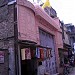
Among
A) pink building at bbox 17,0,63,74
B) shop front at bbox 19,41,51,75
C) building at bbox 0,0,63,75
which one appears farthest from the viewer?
pink building at bbox 17,0,63,74

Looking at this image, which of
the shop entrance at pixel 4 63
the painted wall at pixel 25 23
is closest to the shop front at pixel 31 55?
the painted wall at pixel 25 23

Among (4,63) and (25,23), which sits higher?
(25,23)

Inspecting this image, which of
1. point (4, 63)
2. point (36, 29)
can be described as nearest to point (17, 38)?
point (4, 63)

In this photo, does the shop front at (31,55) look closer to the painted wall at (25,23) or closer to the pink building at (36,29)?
the pink building at (36,29)

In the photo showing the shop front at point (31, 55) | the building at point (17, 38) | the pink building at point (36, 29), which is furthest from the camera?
the pink building at point (36, 29)

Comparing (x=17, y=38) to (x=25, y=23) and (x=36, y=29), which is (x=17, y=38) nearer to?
(x=25, y=23)

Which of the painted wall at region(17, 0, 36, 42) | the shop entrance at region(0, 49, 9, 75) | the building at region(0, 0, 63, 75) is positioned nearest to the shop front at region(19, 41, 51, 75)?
the building at region(0, 0, 63, 75)

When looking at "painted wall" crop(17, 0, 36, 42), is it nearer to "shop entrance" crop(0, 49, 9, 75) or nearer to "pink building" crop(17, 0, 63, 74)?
"pink building" crop(17, 0, 63, 74)

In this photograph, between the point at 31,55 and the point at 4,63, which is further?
the point at 31,55

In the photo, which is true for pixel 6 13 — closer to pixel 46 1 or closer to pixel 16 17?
pixel 16 17

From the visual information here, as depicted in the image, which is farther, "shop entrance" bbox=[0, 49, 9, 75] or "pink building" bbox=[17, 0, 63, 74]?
"pink building" bbox=[17, 0, 63, 74]

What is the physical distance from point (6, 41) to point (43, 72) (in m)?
4.83

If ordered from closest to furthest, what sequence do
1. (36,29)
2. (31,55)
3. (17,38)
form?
1. (17,38)
2. (31,55)
3. (36,29)

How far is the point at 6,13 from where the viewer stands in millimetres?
9977
